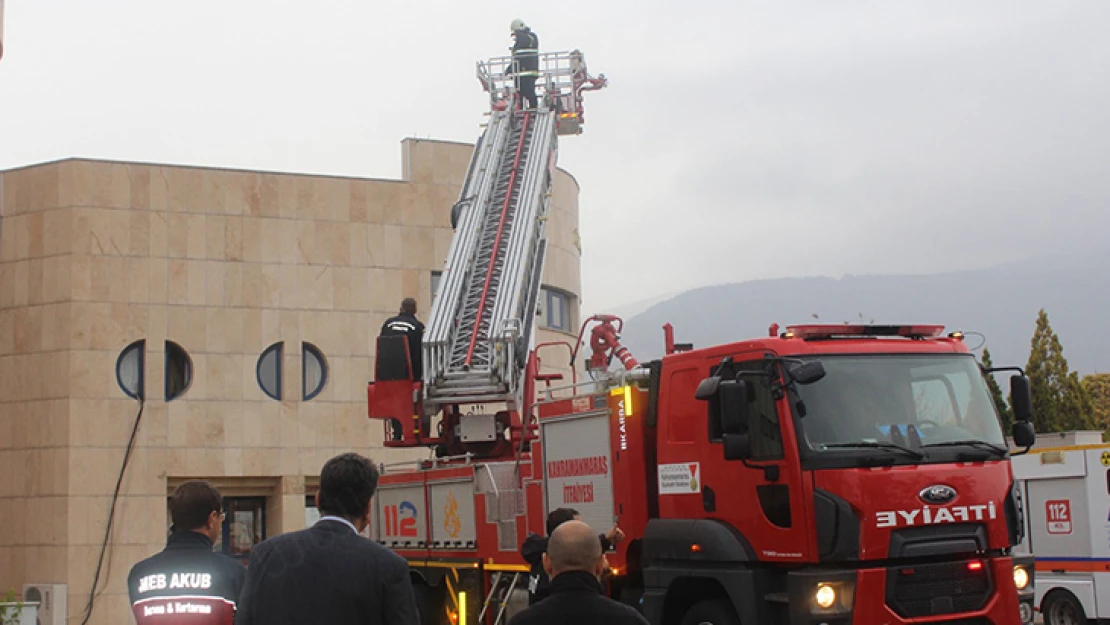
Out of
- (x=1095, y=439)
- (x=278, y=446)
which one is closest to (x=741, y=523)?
(x=1095, y=439)

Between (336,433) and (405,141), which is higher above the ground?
(405,141)

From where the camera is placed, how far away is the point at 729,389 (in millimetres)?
9227

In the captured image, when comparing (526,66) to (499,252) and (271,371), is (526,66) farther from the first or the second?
(271,371)

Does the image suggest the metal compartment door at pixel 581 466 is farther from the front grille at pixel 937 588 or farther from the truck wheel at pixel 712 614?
the front grille at pixel 937 588

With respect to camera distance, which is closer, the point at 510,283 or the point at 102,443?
the point at 510,283

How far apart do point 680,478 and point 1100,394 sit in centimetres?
6789

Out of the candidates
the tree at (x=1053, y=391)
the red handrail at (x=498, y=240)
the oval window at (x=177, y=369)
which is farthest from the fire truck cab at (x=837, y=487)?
the tree at (x=1053, y=391)

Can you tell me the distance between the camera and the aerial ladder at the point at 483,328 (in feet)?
50.4

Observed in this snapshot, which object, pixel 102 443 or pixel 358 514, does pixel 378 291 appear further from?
pixel 358 514

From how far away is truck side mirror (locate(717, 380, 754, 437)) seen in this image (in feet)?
30.2

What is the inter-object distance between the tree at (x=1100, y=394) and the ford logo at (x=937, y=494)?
65252 millimetres

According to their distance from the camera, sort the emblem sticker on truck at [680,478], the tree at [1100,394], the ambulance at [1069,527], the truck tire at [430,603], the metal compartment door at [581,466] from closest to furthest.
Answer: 1. the emblem sticker on truck at [680,478]
2. the metal compartment door at [581,466]
3. the truck tire at [430,603]
4. the ambulance at [1069,527]
5. the tree at [1100,394]

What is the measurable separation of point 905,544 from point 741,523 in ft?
3.87

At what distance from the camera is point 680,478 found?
33.6ft
